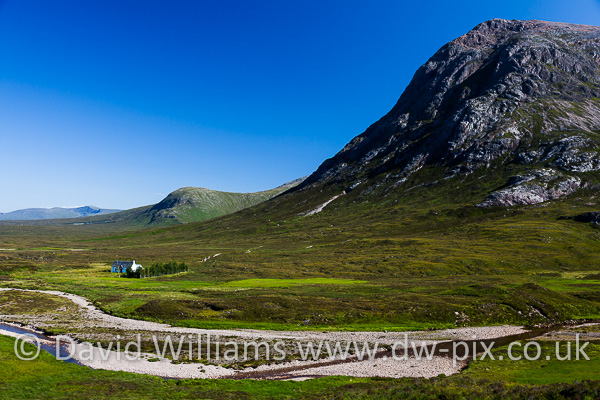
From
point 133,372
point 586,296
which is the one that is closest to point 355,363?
point 133,372

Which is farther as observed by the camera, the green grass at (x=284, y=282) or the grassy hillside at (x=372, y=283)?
the green grass at (x=284, y=282)

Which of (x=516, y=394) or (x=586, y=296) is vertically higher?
(x=516, y=394)

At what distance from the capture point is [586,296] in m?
88.9

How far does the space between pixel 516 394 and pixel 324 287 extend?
76.8 m

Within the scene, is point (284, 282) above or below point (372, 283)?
above

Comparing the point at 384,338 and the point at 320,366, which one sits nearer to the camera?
the point at 320,366

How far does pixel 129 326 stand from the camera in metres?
65.7

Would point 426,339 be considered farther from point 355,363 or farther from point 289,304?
point 289,304

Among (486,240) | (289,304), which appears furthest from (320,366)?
(486,240)

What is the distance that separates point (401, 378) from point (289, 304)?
40.2 metres

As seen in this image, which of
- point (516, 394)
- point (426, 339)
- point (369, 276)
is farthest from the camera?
point (369, 276)

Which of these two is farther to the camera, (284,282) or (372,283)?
(284,282)

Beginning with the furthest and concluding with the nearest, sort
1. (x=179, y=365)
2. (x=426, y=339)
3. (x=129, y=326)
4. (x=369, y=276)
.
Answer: (x=369, y=276), (x=129, y=326), (x=426, y=339), (x=179, y=365)

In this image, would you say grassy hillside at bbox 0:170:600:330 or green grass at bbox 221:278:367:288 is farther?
green grass at bbox 221:278:367:288
